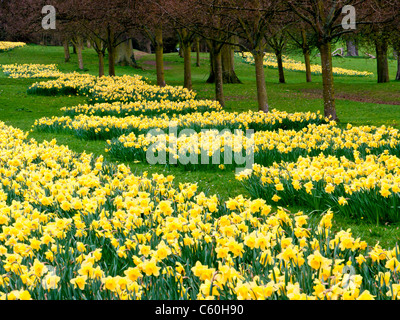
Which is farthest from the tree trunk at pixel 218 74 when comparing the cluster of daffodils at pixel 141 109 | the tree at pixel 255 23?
the tree at pixel 255 23

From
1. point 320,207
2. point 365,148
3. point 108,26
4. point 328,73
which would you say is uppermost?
point 108,26

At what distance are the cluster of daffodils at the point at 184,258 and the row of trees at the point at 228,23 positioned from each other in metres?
8.23

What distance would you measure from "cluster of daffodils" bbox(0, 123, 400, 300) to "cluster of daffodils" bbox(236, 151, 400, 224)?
47.4 inches

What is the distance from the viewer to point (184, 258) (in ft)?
11.2

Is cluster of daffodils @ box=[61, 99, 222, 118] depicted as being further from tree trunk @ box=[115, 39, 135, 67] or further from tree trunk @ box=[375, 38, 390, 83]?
tree trunk @ box=[115, 39, 135, 67]

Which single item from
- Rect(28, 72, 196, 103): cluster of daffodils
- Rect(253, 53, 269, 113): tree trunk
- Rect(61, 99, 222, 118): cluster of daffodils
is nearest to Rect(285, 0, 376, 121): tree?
Rect(253, 53, 269, 113): tree trunk

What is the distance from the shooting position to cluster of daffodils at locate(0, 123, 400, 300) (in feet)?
8.87

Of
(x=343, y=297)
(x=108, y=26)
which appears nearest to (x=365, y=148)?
(x=343, y=297)

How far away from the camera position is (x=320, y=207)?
551 centimetres

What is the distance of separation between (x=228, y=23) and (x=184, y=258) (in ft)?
41.0
